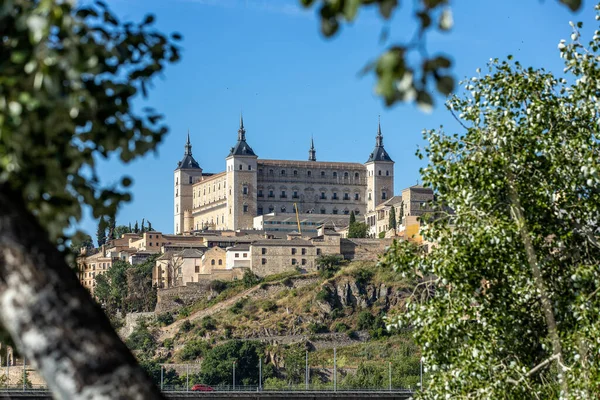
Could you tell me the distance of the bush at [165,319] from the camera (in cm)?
10294

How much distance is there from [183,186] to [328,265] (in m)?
57.8

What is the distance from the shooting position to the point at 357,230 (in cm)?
12406

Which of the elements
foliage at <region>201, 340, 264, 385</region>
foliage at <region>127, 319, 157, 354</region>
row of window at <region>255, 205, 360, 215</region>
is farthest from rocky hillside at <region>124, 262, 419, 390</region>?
row of window at <region>255, 205, 360, 215</region>

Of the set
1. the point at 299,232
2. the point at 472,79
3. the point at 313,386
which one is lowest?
the point at 313,386

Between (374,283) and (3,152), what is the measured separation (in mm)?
98193

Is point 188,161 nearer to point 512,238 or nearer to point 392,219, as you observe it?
point 392,219

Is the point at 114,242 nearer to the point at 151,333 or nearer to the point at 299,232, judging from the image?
the point at 299,232

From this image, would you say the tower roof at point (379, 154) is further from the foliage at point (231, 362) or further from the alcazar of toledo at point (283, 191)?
the foliage at point (231, 362)

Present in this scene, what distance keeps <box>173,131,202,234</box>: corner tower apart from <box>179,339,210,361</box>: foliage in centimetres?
6079

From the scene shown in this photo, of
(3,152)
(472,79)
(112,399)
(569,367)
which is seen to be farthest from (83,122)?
(472,79)

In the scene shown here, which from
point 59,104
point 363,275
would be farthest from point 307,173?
point 59,104

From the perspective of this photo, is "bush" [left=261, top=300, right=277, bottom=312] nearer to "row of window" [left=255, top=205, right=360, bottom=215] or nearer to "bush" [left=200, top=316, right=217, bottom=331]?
"bush" [left=200, top=316, right=217, bottom=331]

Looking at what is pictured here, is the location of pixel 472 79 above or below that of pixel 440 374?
above

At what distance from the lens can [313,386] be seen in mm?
84062
